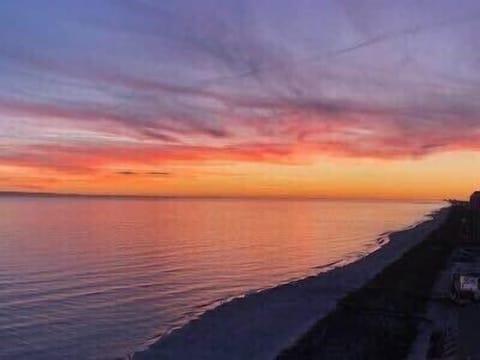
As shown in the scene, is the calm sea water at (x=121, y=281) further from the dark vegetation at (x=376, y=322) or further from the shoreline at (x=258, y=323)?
the dark vegetation at (x=376, y=322)

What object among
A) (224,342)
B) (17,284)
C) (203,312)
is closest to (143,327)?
(203,312)

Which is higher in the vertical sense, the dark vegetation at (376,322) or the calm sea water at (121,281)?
the dark vegetation at (376,322)

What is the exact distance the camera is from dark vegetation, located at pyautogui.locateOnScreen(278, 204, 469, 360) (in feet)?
59.0

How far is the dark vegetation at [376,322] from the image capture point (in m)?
18.0

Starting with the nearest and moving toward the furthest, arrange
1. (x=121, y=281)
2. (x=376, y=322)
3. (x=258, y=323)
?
(x=376, y=322) < (x=258, y=323) < (x=121, y=281)

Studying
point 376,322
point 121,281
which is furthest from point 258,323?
point 121,281

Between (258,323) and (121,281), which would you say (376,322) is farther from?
(121,281)

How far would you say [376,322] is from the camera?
2158 cm

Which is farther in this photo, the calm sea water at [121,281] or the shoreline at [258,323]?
the calm sea water at [121,281]

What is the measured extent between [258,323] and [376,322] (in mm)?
4484

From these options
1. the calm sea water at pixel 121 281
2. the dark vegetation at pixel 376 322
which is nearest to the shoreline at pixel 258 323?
the dark vegetation at pixel 376 322

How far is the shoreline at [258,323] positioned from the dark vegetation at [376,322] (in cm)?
66

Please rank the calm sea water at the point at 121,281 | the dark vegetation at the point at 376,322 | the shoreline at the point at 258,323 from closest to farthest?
the dark vegetation at the point at 376,322
the shoreline at the point at 258,323
the calm sea water at the point at 121,281

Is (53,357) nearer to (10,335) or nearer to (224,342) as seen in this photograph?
(10,335)
